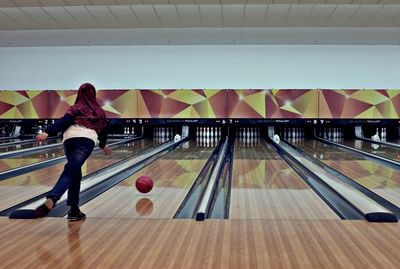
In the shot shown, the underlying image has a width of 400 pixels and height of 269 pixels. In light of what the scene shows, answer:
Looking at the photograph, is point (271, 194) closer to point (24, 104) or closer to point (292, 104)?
point (292, 104)

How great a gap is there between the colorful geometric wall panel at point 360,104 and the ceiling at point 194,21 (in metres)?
1.22

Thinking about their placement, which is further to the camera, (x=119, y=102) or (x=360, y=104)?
(x=119, y=102)

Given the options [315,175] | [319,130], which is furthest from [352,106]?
[315,175]

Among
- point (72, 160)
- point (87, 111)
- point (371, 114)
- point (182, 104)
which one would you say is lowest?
point (72, 160)

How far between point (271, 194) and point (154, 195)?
1.04m

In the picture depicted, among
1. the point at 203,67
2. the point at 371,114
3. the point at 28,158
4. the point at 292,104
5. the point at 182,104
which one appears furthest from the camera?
the point at 203,67

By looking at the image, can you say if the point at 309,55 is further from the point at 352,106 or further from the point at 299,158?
the point at 299,158

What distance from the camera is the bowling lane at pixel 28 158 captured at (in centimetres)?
539

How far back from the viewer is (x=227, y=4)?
7.14m

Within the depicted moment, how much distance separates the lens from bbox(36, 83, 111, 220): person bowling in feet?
8.79

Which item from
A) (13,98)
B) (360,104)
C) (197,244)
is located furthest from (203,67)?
(197,244)

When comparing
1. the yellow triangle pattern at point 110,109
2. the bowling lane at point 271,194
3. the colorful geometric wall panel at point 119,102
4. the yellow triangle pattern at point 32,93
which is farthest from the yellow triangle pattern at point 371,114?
the yellow triangle pattern at point 32,93

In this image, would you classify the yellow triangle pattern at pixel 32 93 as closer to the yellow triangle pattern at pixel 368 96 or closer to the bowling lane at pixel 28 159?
the bowling lane at pixel 28 159

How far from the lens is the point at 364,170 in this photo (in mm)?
5117
